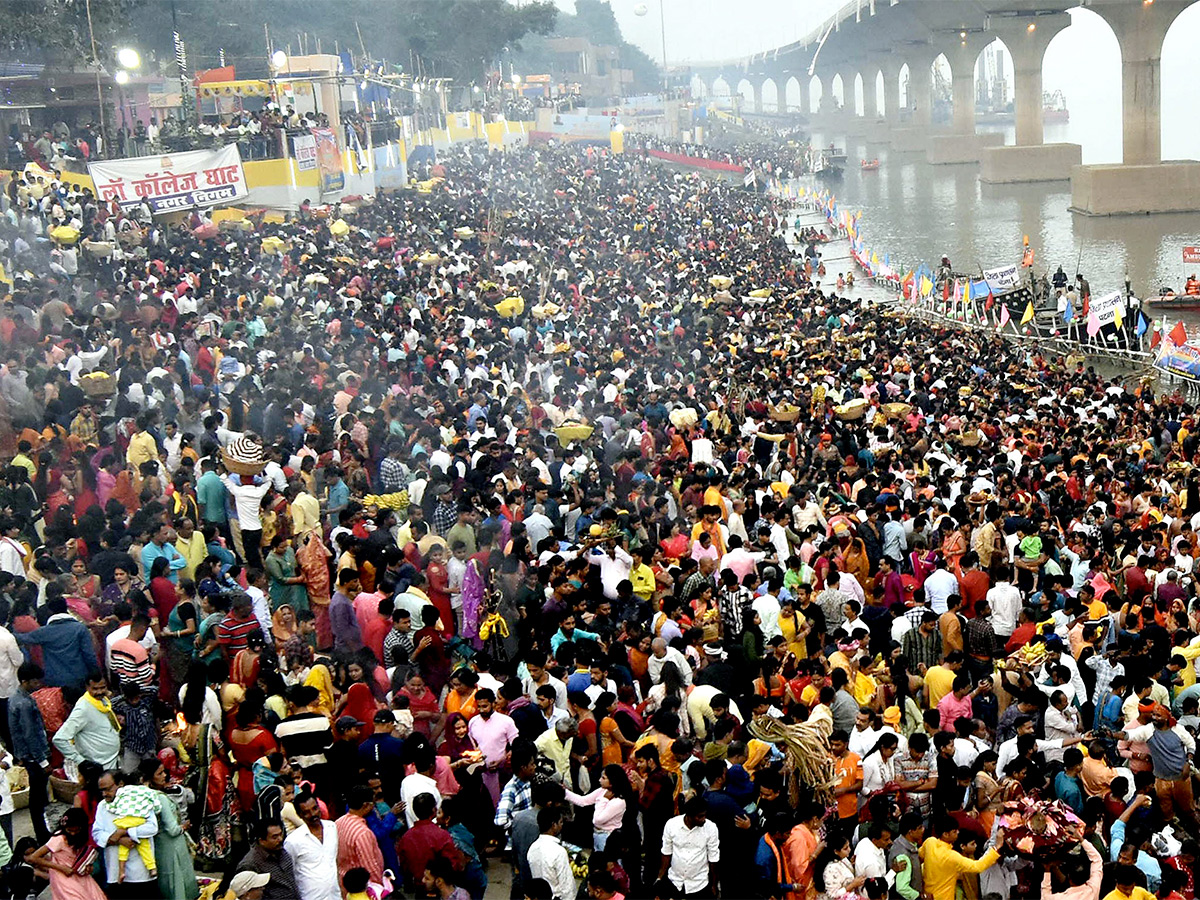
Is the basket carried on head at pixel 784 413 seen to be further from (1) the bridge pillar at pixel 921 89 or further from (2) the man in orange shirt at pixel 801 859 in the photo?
(1) the bridge pillar at pixel 921 89

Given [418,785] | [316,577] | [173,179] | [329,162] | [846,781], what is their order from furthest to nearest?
[329,162], [173,179], [316,577], [846,781], [418,785]

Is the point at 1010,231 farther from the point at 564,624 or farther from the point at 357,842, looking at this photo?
the point at 357,842

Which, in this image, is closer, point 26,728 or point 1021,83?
point 26,728

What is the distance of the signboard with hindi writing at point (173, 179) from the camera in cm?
2625

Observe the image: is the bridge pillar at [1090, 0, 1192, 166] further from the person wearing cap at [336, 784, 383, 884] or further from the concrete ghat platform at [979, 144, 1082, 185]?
the person wearing cap at [336, 784, 383, 884]

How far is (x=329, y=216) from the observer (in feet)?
106

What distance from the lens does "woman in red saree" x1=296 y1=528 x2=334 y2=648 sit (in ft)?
32.4

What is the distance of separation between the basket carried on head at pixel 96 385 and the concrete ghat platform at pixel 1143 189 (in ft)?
158

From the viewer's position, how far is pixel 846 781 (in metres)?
7.44

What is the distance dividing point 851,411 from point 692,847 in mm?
11156

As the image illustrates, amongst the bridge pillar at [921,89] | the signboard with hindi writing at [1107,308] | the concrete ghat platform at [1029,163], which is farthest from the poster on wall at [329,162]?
the bridge pillar at [921,89]

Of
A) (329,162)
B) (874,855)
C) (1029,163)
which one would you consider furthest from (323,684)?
(1029,163)

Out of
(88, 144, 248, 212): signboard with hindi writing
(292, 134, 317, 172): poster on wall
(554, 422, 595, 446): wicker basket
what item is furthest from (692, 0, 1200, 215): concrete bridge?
(554, 422, 595, 446): wicker basket

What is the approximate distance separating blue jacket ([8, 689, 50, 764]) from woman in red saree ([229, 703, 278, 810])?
1.15 metres
